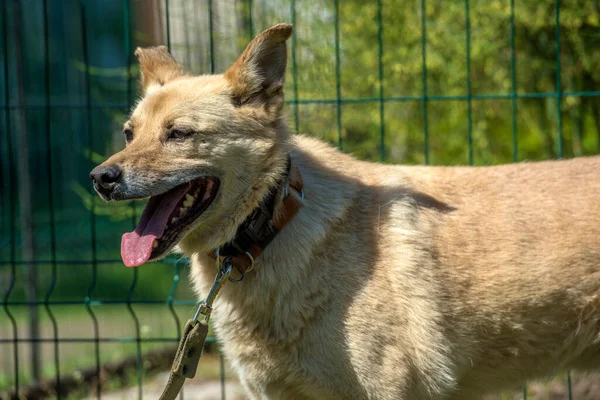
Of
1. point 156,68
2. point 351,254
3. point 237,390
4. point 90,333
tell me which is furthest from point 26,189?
point 351,254

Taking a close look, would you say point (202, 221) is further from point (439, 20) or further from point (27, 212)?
point (439, 20)

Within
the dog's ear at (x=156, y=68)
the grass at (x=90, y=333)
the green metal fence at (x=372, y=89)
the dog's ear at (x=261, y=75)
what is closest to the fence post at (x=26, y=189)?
the green metal fence at (x=372, y=89)

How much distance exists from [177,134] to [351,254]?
87cm

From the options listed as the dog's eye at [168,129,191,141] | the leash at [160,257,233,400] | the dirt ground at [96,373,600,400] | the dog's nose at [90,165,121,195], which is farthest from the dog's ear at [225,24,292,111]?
the dirt ground at [96,373,600,400]

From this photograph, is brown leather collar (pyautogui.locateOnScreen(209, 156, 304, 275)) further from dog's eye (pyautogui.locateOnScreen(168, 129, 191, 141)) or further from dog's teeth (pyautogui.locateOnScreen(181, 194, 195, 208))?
dog's eye (pyautogui.locateOnScreen(168, 129, 191, 141))

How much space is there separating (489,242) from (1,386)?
3.91 m

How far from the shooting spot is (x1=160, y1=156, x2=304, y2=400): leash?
120 inches

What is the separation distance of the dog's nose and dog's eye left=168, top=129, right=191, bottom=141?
29cm

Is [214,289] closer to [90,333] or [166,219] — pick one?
[166,219]

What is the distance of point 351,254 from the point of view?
3.20 meters

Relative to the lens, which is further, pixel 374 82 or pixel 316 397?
pixel 374 82

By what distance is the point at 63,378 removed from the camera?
5.66m

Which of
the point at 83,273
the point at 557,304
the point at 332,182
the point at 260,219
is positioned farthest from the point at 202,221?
the point at 83,273

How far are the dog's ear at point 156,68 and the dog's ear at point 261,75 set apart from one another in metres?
0.46
